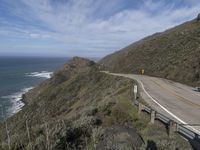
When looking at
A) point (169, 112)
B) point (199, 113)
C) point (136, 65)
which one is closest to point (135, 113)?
point (169, 112)

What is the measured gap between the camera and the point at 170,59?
41.6 m

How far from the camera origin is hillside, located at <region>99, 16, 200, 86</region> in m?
32.9

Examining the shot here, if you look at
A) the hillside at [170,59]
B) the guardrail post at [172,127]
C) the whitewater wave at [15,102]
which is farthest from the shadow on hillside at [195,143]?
the whitewater wave at [15,102]

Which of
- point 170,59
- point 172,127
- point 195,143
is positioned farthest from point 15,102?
point 195,143

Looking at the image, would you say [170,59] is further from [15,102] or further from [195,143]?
[15,102]

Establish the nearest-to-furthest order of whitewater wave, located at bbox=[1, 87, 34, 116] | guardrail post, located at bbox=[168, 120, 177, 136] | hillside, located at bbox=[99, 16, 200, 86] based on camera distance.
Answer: guardrail post, located at bbox=[168, 120, 177, 136] < hillside, located at bbox=[99, 16, 200, 86] < whitewater wave, located at bbox=[1, 87, 34, 116]

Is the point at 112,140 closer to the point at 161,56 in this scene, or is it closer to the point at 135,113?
the point at 135,113

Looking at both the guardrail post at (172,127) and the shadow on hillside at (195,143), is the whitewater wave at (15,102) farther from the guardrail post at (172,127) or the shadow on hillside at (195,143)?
the shadow on hillside at (195,143)

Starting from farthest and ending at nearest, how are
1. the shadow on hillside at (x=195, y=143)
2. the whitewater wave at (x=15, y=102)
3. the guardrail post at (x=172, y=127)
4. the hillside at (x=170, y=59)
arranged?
the whitewater wave at (x=15, y=102)
the hillside at (x=170, y=59)
the guardrail post at (x=172, y=127)
the shadow on hillside at (x=195, y=143)

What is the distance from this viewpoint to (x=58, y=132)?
39.1 ft

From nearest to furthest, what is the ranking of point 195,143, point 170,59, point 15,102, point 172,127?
1. point 195,143
2. point 172,127
3. point 170,59
4. point 15,102

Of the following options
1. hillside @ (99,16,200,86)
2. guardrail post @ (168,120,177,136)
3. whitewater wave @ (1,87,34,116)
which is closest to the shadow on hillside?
guardrail post @ (168,120,177,136)

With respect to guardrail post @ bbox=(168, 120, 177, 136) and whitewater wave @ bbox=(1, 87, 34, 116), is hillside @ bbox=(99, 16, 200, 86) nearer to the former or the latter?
guardrail post @ bbox=(168, 120, 177, 136)

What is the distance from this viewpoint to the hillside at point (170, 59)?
3294 cm
